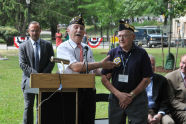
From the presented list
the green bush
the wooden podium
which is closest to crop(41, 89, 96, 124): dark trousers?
the wooden podium

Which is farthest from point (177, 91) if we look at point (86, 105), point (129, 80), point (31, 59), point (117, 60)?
point (31, 59)

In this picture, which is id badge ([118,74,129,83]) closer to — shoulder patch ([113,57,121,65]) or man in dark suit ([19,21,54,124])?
shoulder patch ([113,57,121,65])

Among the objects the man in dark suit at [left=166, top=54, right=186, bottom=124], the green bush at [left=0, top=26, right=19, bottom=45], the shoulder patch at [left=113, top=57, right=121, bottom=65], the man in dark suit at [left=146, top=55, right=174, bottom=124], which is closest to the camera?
the shoulder patch at [left=113, top=57, right=121, bottom=65]

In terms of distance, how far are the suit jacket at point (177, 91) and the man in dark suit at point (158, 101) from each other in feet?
0.36

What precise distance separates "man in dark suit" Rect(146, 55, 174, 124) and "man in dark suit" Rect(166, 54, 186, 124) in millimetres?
122

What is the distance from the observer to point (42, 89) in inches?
138

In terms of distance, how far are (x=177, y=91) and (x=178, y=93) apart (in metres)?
0.04

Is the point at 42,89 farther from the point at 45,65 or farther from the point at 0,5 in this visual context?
the point at 0,5

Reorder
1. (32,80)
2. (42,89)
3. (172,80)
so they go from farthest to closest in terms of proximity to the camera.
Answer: (172,80)
(42,89)
(32,80)

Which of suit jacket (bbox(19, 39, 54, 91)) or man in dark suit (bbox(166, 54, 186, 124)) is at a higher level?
suit jacket (bbox(19, 39, 54, 91))

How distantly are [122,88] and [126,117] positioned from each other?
436 millimetres

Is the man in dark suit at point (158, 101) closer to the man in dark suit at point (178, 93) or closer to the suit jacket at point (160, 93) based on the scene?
the suit jacket at point (160, 93)

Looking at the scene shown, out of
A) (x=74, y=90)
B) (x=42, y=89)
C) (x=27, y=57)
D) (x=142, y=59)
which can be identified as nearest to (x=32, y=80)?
(x=42, y=89)

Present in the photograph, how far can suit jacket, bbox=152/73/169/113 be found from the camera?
15.8 ft
